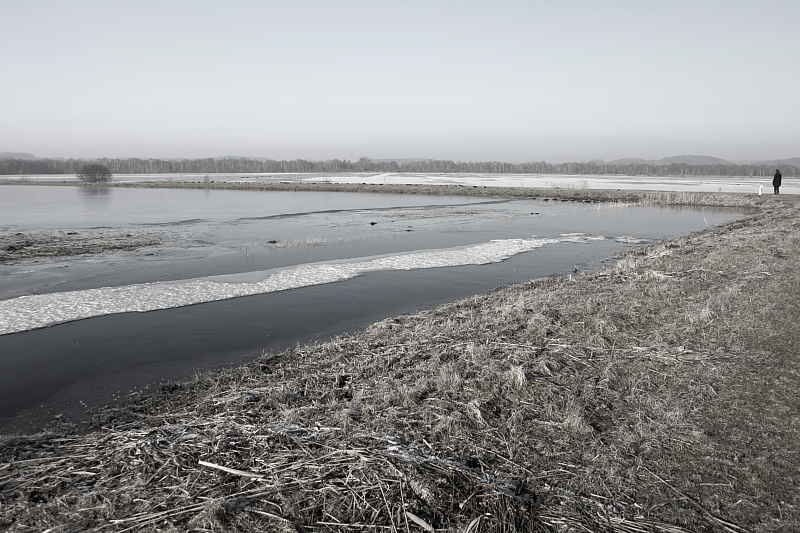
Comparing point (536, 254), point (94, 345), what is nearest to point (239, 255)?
point (94, 345)

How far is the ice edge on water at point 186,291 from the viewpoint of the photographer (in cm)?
1165

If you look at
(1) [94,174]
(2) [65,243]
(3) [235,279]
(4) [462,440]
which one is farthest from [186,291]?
(1) [94,174]

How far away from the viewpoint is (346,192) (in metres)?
68.9

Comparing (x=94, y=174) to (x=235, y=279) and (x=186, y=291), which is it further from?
(x=186, y=291)

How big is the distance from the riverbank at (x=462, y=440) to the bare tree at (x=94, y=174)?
93.0 meters

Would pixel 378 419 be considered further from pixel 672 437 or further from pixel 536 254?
pixel 536 254

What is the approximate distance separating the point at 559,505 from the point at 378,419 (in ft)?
7.27

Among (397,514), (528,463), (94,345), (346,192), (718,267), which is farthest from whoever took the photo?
(346,192)

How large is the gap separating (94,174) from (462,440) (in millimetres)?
97821

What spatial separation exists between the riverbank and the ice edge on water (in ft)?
18.6

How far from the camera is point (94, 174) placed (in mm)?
85875

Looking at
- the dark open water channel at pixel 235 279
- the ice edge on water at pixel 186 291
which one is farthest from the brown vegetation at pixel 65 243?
the ice edge on water at pixel 186 291

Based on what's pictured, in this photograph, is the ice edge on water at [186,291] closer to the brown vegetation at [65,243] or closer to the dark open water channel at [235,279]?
the dark open water channel at [235,279]

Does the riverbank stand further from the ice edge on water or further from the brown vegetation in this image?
the brown vegetation
